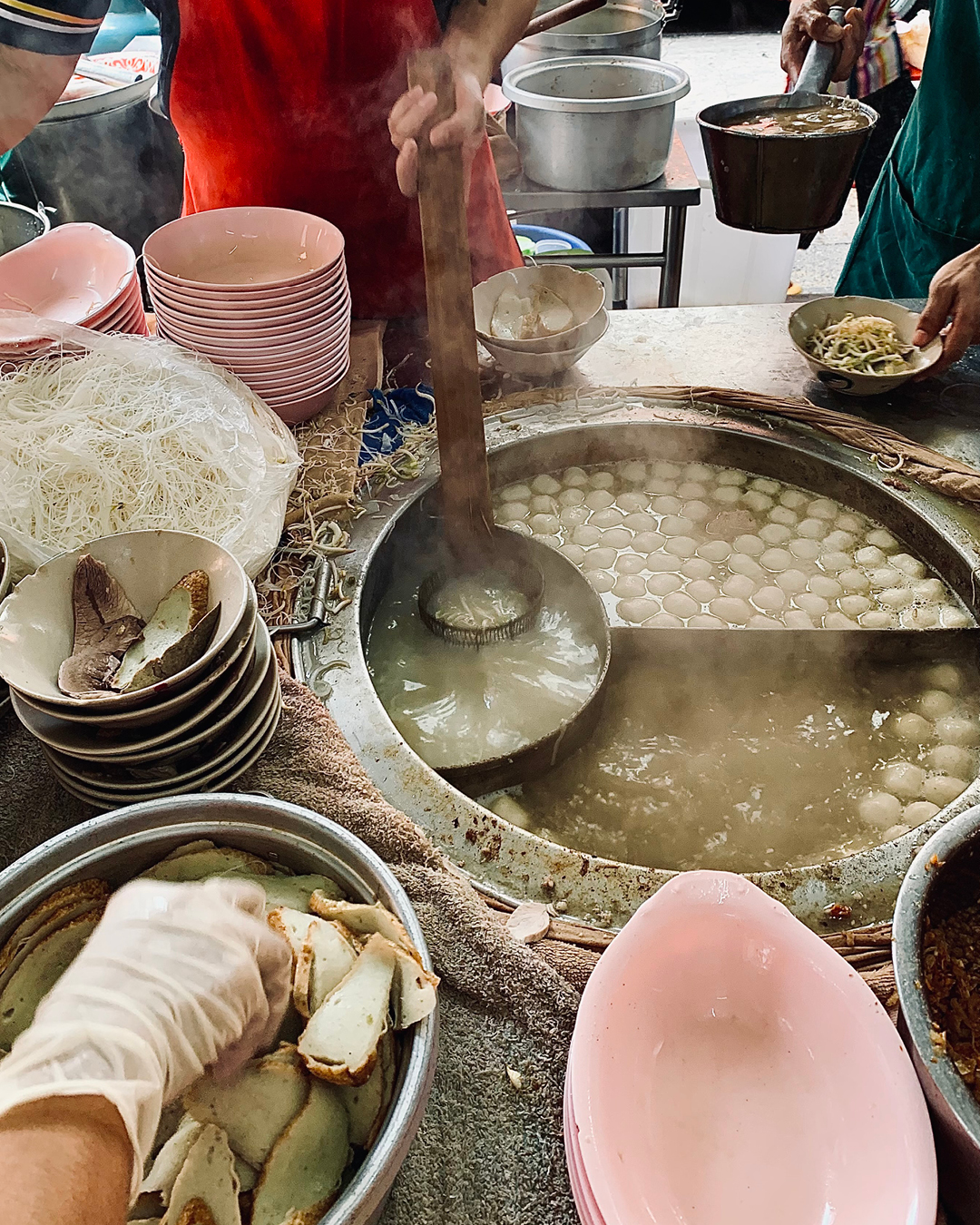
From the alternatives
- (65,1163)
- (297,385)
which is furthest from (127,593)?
(297,385)

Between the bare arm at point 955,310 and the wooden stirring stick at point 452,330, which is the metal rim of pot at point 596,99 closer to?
the bare arm at point 955,310

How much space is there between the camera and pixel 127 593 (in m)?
1.69

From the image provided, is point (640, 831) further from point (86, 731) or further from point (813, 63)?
point (813, 63)

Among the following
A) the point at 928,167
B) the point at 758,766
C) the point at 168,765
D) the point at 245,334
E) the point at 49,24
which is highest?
the point at 49,24

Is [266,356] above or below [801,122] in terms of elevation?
below

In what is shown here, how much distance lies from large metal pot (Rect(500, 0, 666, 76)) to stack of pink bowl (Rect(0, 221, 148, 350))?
9.69ft

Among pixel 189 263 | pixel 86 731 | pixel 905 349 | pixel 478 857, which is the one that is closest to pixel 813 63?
pixel 905 349

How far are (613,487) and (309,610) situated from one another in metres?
1.35

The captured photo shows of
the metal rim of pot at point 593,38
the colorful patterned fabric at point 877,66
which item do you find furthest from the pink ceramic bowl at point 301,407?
the colorful patterned fabric at point 877,66

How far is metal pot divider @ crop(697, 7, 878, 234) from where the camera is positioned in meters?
2.87

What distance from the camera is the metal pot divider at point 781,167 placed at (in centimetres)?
287

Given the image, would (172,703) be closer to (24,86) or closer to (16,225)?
(24,86)

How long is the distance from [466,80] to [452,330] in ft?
3.02

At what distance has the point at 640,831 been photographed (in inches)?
81.8
